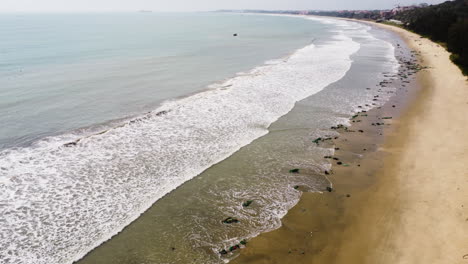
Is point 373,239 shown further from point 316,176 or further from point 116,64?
point 116,64

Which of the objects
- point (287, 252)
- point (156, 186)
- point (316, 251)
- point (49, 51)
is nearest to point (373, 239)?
point (316, 251)

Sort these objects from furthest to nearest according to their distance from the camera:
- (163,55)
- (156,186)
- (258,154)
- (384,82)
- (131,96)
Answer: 1. (163,55)
2. (384,82)
3. (131,96)
4. (258,154)
5. (156,186)

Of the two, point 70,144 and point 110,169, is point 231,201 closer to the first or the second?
point 110,169

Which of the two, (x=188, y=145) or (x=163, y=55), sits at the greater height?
(x=163, y=55)

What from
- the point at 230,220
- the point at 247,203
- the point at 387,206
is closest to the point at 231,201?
the point at 247,203

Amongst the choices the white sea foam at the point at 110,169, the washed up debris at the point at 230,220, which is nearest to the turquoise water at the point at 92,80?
the white sea foam at the point at 110,169

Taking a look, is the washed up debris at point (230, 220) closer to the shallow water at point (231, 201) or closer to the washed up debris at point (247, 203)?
the shallow water at point (231, 201)
